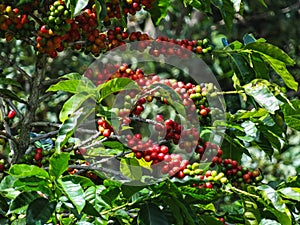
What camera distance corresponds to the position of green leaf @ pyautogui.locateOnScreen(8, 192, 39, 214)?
1.59 m

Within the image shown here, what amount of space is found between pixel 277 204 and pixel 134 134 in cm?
40

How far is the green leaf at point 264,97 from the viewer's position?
1.75 m

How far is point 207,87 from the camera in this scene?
1778 mm

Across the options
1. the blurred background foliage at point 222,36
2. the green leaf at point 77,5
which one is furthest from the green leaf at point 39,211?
the blurred background foliage at point 222,36

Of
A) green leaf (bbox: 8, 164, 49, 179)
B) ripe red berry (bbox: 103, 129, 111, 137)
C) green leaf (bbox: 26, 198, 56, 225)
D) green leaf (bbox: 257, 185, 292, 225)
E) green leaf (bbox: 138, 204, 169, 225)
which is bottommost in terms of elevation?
green leaf (bbox: 257, 185, 292, 225)

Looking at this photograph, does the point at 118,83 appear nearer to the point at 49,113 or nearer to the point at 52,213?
the point at 52,213

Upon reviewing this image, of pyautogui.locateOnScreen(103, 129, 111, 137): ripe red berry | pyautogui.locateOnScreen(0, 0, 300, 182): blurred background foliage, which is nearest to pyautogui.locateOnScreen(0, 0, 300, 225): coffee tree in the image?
pyautogui.locateOnScreen(103, 129, 111, 137): ripe red berry

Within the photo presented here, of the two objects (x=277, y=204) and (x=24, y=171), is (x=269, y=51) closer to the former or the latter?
(x=277, y=204)

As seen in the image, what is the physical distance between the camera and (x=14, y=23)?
6.01 ft

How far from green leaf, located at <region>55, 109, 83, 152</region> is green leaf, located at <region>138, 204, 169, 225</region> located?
0.24 meters

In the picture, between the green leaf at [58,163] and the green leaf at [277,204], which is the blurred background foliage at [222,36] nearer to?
the green leaf at [277,204]

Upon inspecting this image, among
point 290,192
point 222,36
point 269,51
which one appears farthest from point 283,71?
point 222,36

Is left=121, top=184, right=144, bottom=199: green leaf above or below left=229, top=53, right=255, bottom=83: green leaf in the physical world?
below

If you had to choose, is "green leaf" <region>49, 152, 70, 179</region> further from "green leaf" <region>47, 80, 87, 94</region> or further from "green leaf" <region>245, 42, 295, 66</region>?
"green leaf" <region>245, 42, 295, 66</region>
